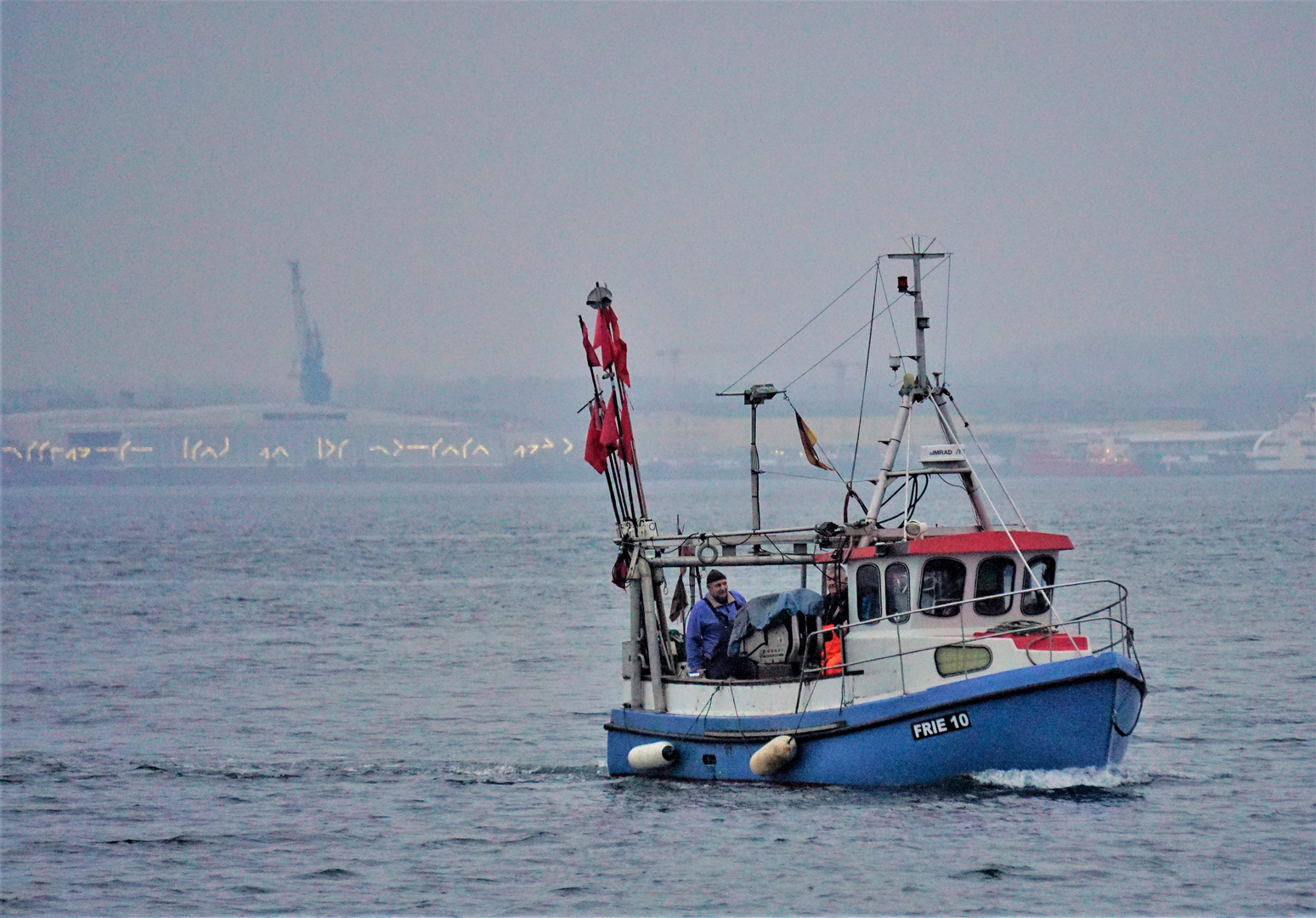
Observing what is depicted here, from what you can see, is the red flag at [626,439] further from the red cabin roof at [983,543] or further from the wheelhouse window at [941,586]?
the wheelhouse window at [941,586]

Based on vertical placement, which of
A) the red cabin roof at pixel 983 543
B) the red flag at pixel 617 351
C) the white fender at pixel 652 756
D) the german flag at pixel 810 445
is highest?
the red flag at pixel 617 351

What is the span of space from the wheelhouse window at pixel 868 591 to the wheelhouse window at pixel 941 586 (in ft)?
2.01

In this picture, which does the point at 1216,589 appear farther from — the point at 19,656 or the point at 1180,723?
the point at 19,656

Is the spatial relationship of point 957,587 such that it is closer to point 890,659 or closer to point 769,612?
point 890,659

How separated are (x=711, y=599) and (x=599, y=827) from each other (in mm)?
3578

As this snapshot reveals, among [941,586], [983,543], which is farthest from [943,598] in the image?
[983,543]

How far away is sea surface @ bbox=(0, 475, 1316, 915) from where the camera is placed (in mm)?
20359

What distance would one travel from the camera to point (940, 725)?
22.7 meters

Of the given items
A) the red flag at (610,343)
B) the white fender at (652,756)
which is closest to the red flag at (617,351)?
the red flag at (610,343)

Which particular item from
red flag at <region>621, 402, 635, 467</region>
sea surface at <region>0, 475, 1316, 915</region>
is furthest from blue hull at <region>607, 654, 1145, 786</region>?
red flag at <region>621, 402, 635, 467</region>

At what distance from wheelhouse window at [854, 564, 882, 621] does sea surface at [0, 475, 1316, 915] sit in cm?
248

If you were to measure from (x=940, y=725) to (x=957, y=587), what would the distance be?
2117 millimetres

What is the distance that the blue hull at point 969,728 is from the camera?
22.1 metres

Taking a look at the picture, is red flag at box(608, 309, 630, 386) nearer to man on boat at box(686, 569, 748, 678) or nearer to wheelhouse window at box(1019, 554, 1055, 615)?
man on boat at box(686, 569, 748, 678)
